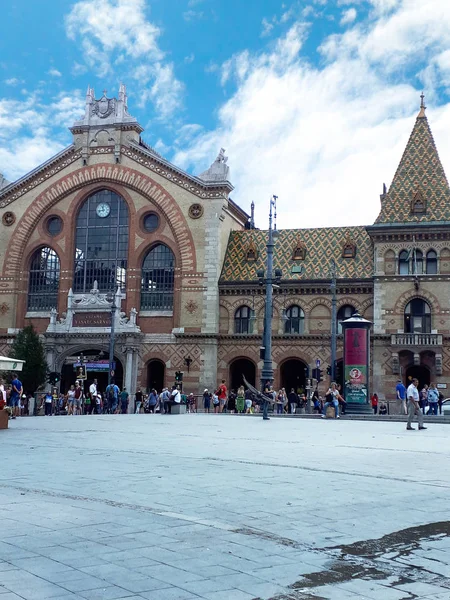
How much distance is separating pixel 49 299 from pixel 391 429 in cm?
3345

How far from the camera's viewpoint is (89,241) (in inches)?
2132

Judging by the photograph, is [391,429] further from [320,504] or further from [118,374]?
[118,374]

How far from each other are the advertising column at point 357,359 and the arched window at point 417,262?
38.5 feet

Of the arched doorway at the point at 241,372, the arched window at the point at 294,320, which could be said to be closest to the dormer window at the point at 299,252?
the arched window at the point at 294,320

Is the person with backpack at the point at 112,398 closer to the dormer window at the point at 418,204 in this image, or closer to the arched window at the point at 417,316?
the arched window at the point at 417,316

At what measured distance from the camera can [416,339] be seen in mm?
46219

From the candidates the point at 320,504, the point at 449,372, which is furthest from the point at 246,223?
the point at 320,504

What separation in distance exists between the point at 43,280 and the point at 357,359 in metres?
26.5

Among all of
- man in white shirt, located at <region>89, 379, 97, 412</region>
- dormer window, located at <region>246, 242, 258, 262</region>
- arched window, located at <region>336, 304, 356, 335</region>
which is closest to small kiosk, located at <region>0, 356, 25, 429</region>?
man in white shirt, located at <region>89, 379, 97, 412</region>

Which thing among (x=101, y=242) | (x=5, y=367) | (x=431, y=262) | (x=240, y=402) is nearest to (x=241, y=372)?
(x=240, y=402)

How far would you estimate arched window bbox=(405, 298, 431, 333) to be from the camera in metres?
47.2

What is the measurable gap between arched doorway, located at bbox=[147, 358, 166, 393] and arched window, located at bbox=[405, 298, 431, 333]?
53.4 feet

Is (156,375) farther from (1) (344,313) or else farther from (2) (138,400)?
(1) (344,313)

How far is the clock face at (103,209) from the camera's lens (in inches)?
2133
